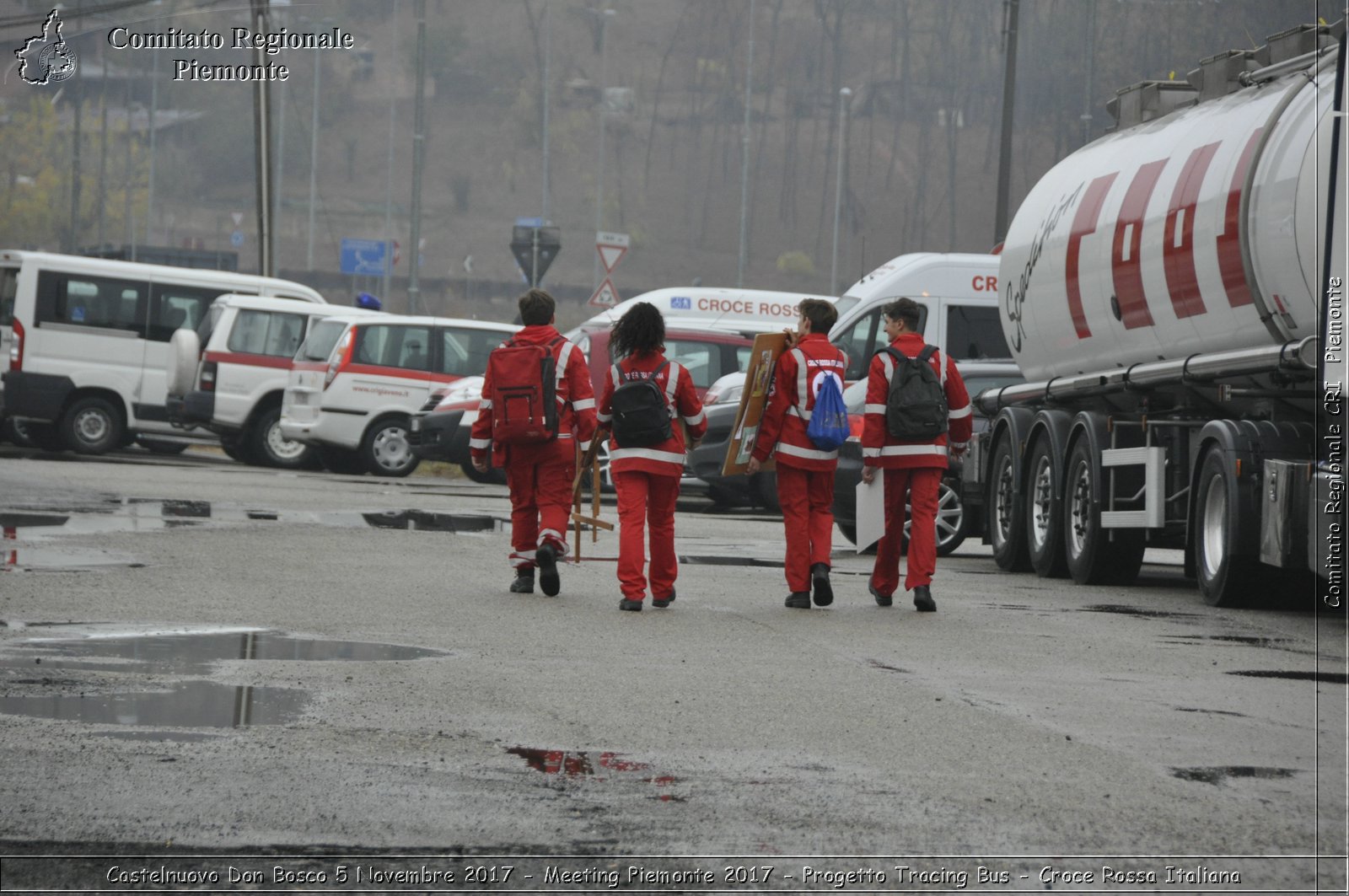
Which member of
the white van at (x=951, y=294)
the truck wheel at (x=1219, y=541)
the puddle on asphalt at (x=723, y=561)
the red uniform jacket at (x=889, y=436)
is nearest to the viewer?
the truck wheel at (x=1219, y=541)

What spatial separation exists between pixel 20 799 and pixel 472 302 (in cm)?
9118

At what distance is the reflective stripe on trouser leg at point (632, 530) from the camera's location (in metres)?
10.6

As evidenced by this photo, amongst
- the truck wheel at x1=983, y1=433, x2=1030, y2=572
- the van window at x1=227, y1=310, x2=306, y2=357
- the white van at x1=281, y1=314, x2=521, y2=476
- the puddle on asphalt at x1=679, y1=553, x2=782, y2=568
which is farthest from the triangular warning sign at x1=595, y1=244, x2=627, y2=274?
the puddle on asphalt at x1=679, y1=553, x2=782, y2=568

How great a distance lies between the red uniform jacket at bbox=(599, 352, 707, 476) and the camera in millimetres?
10805

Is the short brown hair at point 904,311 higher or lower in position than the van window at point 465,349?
lower

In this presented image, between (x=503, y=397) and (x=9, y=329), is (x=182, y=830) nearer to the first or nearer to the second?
(x=503, y=397)

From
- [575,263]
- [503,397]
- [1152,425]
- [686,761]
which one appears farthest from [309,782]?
[575,263]

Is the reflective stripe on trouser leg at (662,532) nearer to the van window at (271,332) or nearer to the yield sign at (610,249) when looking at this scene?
the van window at (271,332)

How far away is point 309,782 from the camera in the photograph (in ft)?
17.3

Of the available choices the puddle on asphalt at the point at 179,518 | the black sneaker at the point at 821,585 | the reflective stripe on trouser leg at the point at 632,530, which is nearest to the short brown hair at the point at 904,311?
the black sneaker at the point at 821,585

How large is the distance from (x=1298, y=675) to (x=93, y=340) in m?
20.6

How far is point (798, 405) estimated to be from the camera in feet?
36.1

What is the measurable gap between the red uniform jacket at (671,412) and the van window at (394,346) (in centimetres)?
1411

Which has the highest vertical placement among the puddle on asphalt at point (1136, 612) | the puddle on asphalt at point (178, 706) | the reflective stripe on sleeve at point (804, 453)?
the reflective stripe on sleeve at point (804, 453)
